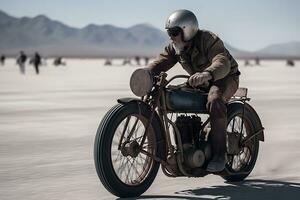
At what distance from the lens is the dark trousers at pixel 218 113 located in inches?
226

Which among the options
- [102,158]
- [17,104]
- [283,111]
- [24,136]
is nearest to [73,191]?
Result: [102,158]

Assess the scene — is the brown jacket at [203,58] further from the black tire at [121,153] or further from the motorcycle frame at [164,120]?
the black tire at [121,153]

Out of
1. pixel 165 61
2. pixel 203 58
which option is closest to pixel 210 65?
pixel 203 58

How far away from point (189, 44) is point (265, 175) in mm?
1938

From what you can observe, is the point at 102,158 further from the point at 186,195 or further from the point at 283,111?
the point at 283,111

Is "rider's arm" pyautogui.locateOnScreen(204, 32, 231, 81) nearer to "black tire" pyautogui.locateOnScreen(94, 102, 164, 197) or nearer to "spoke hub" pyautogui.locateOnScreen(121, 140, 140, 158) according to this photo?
"black tire" pyautogui.locateOnScreen(94, 102, 164, 197)

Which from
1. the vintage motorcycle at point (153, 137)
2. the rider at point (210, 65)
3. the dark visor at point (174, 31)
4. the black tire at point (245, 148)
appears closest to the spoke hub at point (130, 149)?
the vintage motorcycle at point (153, 137)

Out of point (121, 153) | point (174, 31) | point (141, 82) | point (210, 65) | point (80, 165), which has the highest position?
point (174, 31)

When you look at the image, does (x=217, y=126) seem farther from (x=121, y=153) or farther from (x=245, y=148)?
(x=245, y=148)

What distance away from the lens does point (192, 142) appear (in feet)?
19.4

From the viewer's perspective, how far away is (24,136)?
10969 millimetres

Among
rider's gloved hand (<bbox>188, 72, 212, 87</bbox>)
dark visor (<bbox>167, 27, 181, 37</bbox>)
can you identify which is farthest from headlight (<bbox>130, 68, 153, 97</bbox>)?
dark visor (<bbox>167, 27, 181, 37</bbox>)

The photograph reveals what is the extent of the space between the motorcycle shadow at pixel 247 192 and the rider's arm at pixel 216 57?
1.07 metres

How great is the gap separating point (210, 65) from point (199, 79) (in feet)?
1.74
